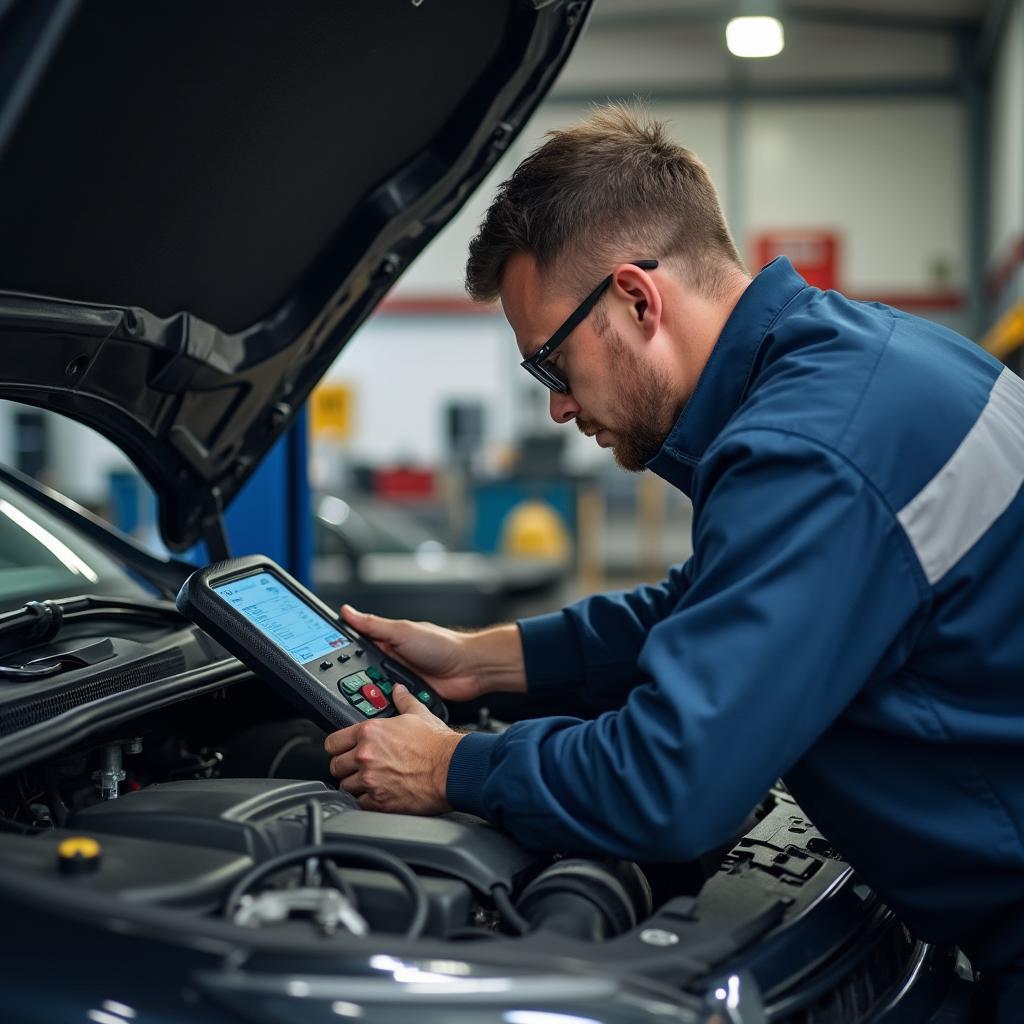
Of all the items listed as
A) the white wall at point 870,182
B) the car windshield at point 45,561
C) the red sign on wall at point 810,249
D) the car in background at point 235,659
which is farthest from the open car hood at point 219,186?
the white wall at point 870,182

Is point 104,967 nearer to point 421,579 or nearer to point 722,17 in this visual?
point 421,579

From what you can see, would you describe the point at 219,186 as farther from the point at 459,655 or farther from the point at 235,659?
the point at 459,655

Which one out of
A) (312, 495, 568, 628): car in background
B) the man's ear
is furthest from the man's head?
(312, 495, 568, 628): car in background

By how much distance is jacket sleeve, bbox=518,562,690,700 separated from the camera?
5.76 ft

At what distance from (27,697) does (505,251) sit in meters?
0.72

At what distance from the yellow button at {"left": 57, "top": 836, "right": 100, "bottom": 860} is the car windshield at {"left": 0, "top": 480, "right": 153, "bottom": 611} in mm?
657

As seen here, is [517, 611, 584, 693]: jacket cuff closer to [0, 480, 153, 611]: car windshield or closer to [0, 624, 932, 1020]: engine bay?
[0, 624, 932, 1020]: engine bay

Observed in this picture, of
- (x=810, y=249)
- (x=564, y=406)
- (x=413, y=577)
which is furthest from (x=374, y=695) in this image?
(x=810, y=249)

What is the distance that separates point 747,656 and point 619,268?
509mm

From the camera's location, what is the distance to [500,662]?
1.79m

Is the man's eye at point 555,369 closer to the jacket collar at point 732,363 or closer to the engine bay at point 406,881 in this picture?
the jacket collar at point 732,363

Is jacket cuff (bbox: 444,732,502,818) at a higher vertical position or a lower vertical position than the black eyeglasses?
lower

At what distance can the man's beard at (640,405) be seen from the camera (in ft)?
4.71

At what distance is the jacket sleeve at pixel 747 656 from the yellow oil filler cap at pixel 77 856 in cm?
40
